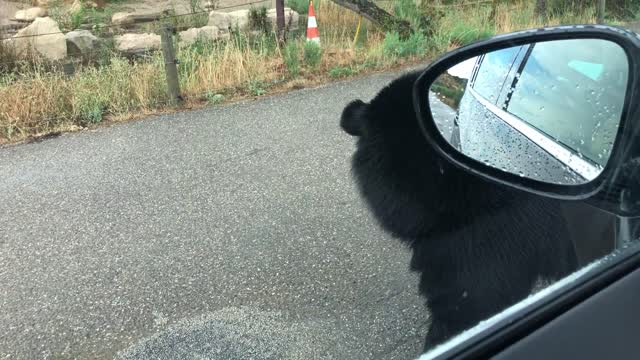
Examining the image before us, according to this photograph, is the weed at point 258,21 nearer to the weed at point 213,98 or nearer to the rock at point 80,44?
the rock at point 80,44

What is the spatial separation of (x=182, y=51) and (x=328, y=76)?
1.97 meters

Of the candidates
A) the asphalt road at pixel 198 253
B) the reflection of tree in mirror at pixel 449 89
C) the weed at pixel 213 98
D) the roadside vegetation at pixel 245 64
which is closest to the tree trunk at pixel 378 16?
the roadside vegetation at pixel 245 64

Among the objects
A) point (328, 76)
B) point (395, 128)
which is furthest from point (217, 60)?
point (395, 128)

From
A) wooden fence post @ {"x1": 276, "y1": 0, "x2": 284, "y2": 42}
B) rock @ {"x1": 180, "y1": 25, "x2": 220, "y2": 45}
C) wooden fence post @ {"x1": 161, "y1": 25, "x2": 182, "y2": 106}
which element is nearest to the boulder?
rock @ {"x1": 180, "y1": 25, "x2": 220, "y2": 45}

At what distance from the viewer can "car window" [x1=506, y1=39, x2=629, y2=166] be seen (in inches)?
58.2

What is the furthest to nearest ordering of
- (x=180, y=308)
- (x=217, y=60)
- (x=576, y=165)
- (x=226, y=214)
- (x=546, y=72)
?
1. (x=217, y=60)
2. (x=226, y=214)
3. (x=180, y=308)
4. (x=546, y=72)
5. (x=576, y=165)

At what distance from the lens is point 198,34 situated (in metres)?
9.23

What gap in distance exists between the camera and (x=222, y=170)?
4.89 metres

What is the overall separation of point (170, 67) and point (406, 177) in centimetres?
512

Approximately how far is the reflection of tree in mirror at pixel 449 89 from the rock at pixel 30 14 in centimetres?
1194

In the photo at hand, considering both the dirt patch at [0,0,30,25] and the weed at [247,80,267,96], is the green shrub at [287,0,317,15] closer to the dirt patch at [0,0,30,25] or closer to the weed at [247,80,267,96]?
the weed at [247,80,267,96]

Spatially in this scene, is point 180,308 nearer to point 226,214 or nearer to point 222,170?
point 226,214

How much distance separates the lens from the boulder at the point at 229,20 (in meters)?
9.69

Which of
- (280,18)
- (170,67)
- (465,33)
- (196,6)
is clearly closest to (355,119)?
(170,67)
